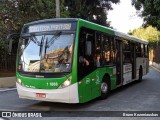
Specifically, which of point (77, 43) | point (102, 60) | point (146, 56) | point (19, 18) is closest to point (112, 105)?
point (102, 60)

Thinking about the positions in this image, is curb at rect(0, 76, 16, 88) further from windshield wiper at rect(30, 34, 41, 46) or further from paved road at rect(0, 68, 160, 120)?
windshield wiper at rect(30, 34, 41, 46)

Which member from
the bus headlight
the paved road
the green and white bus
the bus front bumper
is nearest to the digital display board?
the green and white bus

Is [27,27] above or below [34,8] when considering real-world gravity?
below

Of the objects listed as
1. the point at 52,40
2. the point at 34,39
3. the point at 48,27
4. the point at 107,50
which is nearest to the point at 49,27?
the point at 48,27

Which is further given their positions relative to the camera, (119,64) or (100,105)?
(119,64)

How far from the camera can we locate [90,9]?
34219 mm

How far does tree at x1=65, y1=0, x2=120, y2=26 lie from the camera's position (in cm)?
3240

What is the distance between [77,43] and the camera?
981 centimetres

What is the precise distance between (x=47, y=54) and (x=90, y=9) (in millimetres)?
24893

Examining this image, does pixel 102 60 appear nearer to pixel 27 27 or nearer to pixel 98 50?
pixel 98 50

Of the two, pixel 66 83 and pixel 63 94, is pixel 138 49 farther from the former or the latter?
pixel 63 94

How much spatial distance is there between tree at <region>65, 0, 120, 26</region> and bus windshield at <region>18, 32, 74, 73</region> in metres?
21.6

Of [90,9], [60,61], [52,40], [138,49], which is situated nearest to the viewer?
[60,61]

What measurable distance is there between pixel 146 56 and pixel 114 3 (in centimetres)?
1614
